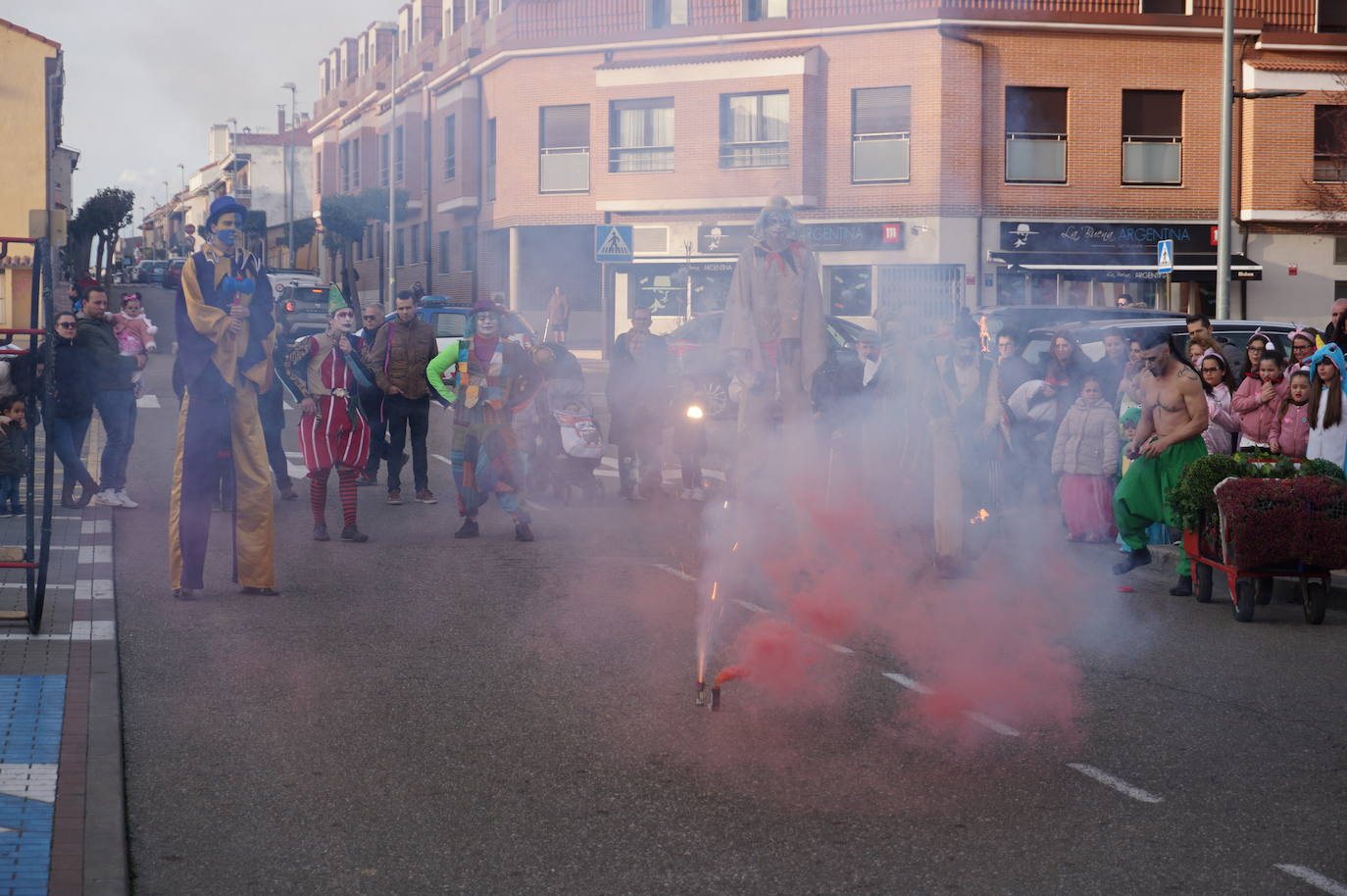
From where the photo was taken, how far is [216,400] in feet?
30.2

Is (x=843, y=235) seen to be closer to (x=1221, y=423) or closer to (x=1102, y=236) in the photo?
(x=1102, y=236)

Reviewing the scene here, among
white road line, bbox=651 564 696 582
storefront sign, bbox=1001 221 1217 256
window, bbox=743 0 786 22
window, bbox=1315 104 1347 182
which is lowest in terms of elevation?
white road line, bbox=651 564 696 582

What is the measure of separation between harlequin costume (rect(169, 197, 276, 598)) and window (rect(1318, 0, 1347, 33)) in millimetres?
31292

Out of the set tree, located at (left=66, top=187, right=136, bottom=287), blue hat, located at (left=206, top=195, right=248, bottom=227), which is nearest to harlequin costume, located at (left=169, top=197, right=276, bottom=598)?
blue hat, located at (left=206, top=195, right=248, bottom=227)

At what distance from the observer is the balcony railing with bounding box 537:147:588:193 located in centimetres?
3625

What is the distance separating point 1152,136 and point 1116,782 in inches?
953

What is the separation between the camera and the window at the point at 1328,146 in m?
32.9

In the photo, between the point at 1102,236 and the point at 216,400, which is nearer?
the point at 216,400

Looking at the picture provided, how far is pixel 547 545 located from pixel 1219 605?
190 inches

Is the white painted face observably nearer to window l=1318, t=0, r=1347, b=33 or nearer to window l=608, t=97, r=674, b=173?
window l=608, t=97, r=674, b=173

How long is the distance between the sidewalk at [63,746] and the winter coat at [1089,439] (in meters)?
7.05

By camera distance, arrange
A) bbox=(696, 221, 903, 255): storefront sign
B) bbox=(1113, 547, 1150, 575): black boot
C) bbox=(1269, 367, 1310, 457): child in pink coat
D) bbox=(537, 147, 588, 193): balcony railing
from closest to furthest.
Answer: bbox=(1113, 547, 1150, 575): black boot < bbox=(1269, 367, 1310, 457): child in pink coat < bbox=(696, 221, 903, 255): storefront sign < bbox=(537, 147, 588, 193): balcony railing

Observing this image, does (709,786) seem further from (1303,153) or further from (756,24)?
(1303,153)

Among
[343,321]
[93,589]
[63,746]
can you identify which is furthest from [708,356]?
[63,746]
